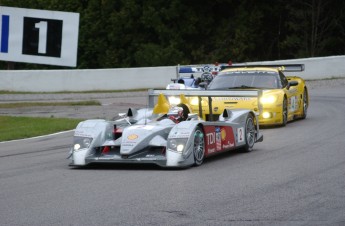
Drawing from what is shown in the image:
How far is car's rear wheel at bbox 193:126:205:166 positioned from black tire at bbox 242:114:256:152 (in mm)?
1804

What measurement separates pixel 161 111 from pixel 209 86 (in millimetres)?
6443

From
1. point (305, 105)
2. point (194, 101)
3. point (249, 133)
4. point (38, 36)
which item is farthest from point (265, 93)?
point (38, 36)

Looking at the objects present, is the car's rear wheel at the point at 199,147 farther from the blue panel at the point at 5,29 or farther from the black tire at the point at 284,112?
the blue panel at the point at 5,29

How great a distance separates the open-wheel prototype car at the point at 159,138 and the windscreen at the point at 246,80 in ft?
18.9

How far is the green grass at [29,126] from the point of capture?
737 inches

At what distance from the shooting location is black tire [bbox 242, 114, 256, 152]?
551 inches

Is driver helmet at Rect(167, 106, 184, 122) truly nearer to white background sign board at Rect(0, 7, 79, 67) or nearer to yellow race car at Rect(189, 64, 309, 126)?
yellow race car at Rect(189, 64, 309, 126)

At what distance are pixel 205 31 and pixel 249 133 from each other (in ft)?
125

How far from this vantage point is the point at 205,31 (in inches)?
2045

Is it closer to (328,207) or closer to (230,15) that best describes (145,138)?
(328,207)

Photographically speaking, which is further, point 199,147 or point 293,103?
point 293,103

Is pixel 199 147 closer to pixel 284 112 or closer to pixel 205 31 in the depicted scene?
pixel 284 112

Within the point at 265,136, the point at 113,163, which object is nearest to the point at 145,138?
the point at 113,163

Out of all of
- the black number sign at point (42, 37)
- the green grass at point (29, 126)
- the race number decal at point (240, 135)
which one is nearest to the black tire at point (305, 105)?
the green grass at point (29, 126)
